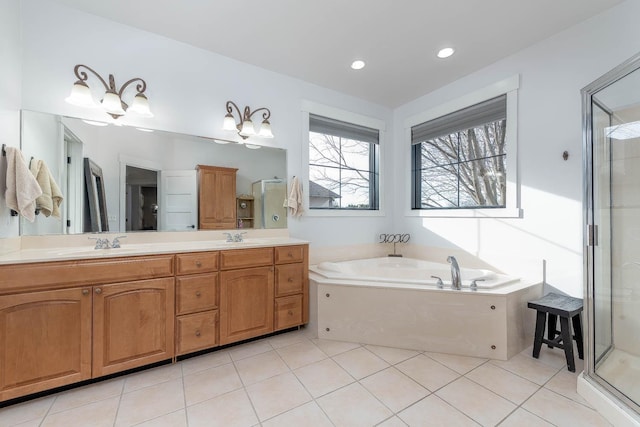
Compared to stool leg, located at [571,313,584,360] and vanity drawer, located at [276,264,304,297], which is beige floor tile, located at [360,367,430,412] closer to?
vanity drawer, located at [276,264,304,297]

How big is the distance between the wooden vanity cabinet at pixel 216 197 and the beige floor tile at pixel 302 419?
162 cm

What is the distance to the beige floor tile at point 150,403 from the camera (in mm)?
1426

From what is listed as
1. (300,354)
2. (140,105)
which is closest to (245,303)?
(300,354)

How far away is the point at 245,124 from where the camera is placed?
2605 millimetres

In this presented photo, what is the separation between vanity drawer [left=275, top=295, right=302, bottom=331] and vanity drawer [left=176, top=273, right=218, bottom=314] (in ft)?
1.82

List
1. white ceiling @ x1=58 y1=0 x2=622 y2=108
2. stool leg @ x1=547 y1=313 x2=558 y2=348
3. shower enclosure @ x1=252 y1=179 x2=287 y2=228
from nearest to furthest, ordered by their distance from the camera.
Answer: white ceiling @ x1=58 y1=0 x2=622 y2=108 → stool leg @ x1=547 y1=313 x2=558 y2=348 → shower enclosure @ x1=252 y1=179 x2=287 y2=228

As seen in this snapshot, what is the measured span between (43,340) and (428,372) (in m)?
2.37

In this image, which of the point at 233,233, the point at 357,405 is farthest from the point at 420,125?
the point at 357,405

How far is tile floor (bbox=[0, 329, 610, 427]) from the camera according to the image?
141 centimetres

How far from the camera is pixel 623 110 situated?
1725 mm

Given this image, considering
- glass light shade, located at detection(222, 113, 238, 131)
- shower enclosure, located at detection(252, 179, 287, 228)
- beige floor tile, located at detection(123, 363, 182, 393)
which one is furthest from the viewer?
shower enclosure, located at detection(252, 179, 287, 228)

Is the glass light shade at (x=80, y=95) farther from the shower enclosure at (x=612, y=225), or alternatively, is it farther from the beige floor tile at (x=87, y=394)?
the shower enclosure at (x=612, y=225)

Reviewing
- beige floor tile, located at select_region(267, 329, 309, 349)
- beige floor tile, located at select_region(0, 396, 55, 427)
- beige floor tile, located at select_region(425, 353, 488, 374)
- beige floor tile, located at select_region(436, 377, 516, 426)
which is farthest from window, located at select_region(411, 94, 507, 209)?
beige floor tile, located at select_region(0, 396, 55, 427)

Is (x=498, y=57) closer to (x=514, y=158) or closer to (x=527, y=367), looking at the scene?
(x=514, y=158)
